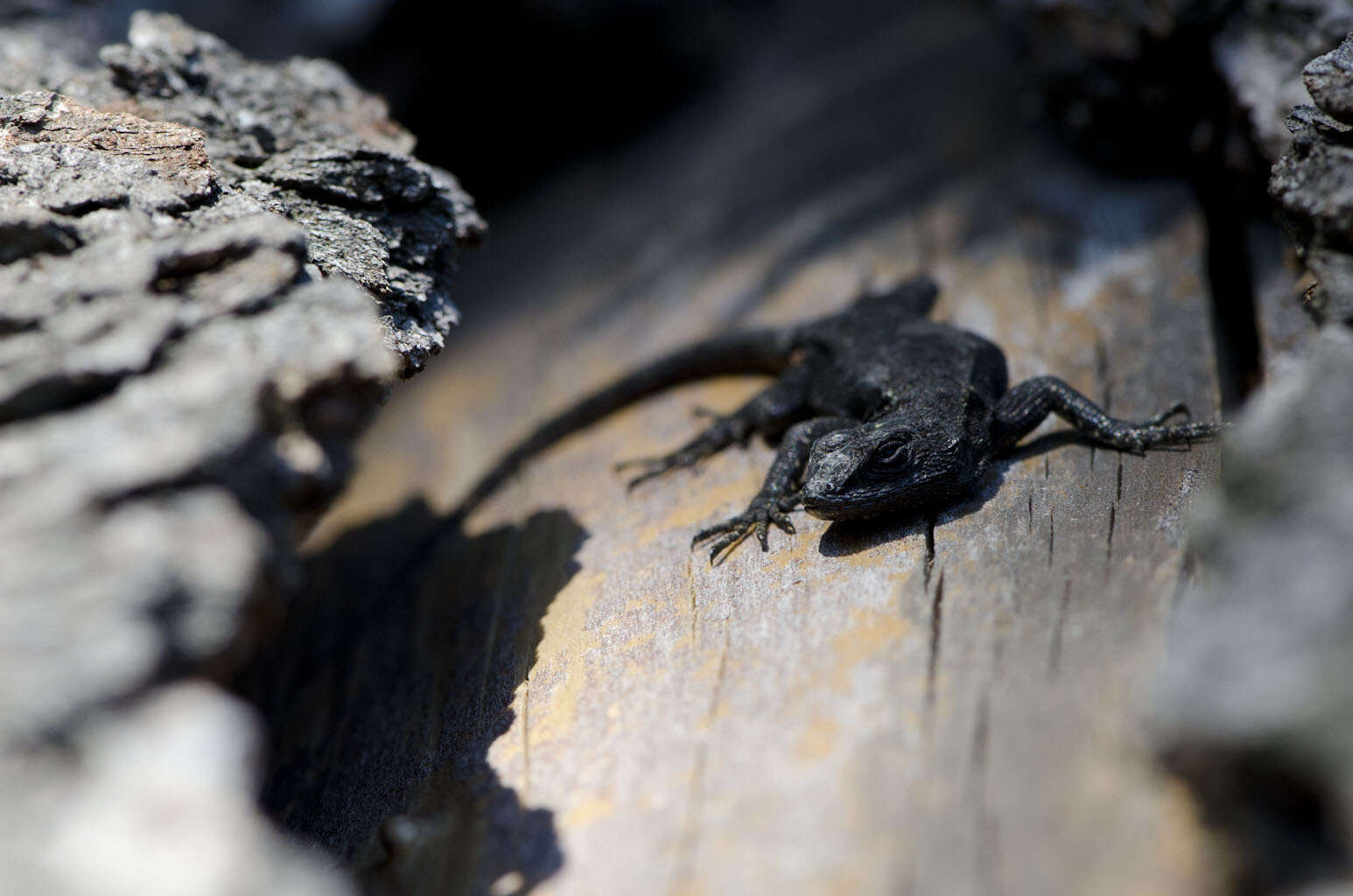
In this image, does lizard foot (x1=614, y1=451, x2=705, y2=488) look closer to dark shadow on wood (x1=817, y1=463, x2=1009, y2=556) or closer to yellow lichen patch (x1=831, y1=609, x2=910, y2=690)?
dark shadow on wood (x1=817, y1=463, x2=1009, y2=556)

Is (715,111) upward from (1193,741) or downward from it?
upward

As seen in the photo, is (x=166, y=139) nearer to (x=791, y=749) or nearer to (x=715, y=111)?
(x=791, y=749)

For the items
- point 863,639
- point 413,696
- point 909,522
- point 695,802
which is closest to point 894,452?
point 909,522

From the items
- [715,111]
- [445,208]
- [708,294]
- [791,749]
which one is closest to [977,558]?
[791,749]

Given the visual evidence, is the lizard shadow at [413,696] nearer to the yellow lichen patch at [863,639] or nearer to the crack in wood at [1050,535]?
the yellow lichen patch at [863,639]

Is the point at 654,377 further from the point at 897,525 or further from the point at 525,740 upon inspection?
the point at 525,740

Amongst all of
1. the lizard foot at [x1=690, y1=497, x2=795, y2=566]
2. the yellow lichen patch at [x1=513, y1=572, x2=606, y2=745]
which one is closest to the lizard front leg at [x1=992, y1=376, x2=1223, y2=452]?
the lizard foot at [x1=690, y1=497, x2=795, y2=566]

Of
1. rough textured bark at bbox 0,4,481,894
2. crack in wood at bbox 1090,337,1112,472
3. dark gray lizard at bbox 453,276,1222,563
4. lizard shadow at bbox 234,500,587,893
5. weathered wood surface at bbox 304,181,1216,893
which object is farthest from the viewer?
crack in wood at bbox 1090,337,1112,472

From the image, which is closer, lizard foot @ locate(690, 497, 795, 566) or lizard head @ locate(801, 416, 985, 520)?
lizard head @ locate(801, 416, 985, 520)
